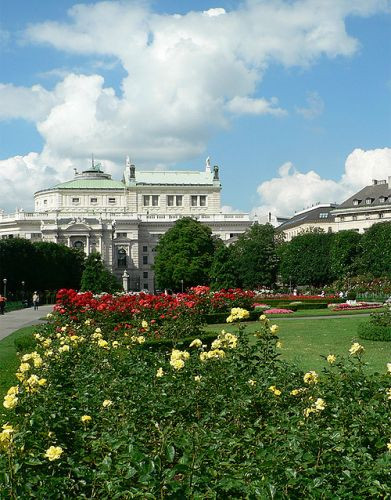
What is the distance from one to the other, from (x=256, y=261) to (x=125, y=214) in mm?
39392

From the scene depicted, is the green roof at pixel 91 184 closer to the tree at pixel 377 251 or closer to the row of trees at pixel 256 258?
the row of trees at pixel 256 258

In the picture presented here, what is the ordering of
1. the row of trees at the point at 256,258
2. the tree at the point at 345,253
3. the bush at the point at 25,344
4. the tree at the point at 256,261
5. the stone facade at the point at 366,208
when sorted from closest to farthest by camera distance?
the bush at the point at 25,344 < the tree at the point at 345,253 < the row of trees at the point at 256,258 < the tree at the point at 256,261 < the stone facade at the point at 366,208

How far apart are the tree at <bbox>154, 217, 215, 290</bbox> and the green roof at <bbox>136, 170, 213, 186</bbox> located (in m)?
36.9

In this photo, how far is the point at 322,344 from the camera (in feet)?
69.4

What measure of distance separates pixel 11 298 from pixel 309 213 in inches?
2404

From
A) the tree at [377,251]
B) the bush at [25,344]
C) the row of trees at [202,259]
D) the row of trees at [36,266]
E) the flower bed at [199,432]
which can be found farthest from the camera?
the row of trees at [202,259]

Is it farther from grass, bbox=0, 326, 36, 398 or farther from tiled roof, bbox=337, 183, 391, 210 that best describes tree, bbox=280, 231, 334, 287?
grass, bbox=0, 326, 36, 398

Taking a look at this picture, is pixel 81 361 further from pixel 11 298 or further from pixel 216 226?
pixel 216 226

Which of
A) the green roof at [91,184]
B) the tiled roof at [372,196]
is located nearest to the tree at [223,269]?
the tiled roof at [372,196]

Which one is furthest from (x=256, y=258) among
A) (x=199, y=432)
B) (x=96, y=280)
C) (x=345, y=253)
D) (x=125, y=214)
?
(x=199, y=432)

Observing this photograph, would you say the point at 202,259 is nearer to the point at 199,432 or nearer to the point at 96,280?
the point at 96,280

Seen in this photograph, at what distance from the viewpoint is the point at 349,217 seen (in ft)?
318

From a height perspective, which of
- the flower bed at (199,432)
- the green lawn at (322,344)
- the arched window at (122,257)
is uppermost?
the arched window at (122,257)

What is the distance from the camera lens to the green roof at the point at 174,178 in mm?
122500
